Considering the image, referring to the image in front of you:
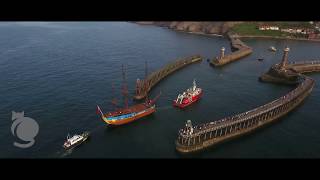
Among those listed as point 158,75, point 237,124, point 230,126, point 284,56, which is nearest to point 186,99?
point 237,124

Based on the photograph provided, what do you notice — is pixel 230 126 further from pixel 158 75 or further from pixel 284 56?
pixel 284 56

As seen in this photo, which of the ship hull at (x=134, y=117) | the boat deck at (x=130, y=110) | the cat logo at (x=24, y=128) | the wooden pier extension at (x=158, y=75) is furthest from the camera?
the wooden pier extension at (x=158, y=75)

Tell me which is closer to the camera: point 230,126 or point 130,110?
point 230,126

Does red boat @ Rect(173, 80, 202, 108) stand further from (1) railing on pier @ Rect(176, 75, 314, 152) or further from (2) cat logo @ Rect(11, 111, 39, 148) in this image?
(2) cat logo @ Rect(11, 111, 39, 148)

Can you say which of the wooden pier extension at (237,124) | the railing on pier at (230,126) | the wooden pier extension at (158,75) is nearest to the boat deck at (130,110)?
the wooden pier extension at (158,75)

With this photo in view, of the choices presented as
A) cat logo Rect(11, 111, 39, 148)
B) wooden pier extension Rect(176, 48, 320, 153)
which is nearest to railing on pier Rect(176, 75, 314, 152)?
wooden pier extension Rect(176, 48, 320, 153)

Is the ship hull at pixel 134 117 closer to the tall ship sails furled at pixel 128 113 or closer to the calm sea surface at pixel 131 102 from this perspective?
the tall ship sails furled at pixel 128 113

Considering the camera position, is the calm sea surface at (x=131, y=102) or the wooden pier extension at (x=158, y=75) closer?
the calm sea surface at (x=131, y=102)
